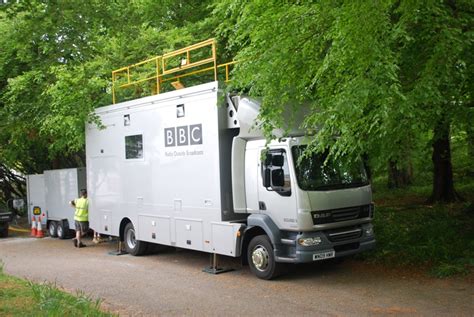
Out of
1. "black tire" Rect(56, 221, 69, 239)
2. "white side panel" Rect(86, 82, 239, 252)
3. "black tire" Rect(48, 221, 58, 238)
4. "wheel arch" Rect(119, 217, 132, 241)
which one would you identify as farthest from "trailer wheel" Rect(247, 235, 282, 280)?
"black tire" Rect(48, 221, 58, 238)

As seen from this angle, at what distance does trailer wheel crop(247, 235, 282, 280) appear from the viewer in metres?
9.83

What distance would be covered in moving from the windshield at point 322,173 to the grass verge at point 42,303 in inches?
159

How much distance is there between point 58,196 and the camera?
18.7m

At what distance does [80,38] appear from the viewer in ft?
32.3

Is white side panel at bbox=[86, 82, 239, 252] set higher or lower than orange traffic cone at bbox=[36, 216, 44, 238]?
higher

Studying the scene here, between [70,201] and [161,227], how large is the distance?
6.83 meters

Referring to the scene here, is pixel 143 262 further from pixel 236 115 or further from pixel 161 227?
pixel 236 115

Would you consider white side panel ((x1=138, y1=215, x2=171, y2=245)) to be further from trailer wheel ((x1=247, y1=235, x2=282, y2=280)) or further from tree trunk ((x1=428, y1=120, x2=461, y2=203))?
tree trunk ((x1=428, y1=120, x2=461, y2=203))

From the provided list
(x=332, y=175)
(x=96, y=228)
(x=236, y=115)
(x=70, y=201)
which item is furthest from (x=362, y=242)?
(x=70, y=201)

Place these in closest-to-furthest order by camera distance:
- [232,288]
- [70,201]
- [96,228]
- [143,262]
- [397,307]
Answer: [397,307], [232,288], [143,262], [96,228], [70,201]

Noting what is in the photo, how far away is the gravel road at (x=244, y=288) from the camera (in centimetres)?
799

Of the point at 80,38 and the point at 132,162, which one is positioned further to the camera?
the point at 132,162

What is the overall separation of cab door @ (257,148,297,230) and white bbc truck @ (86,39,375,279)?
0.02m

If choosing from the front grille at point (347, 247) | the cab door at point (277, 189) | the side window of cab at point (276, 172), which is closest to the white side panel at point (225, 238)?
the cab door at point (277, 189)
